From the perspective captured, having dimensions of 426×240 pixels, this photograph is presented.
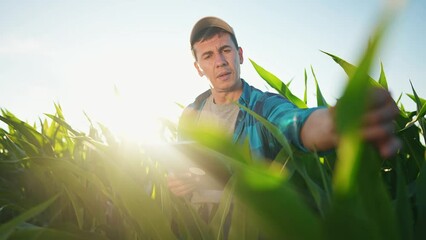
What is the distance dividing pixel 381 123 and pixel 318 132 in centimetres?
11

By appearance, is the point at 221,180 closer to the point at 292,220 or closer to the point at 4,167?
the point at 292,220

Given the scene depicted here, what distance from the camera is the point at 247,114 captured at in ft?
3.00

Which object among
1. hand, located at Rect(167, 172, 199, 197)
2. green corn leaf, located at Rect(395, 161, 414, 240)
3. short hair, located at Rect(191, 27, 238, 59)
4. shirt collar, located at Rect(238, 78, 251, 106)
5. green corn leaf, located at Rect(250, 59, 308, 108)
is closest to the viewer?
green corn leaf, located at Rect(395, 161, 414, 240)

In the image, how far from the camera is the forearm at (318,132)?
26 cm

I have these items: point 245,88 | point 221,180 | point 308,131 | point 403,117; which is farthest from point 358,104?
point 245,88

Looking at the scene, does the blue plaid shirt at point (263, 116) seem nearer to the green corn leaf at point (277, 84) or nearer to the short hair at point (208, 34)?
the green corn leaf at point (277, 84)

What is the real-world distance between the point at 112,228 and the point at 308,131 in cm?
32

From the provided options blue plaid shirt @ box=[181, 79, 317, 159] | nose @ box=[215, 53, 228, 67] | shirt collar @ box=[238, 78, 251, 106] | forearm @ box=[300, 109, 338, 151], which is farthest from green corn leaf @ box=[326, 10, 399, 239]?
nose @ box=[215, 53, 228, 67]

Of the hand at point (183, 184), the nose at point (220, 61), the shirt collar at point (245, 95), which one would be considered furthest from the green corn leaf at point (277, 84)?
the nose at point (220, 61)

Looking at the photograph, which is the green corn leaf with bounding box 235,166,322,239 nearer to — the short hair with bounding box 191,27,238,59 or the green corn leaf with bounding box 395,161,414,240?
the green corn leaf with bounding box 395,161,414,240

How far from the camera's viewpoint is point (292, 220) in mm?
116

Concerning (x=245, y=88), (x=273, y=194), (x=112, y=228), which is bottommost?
(x=112, y=228)

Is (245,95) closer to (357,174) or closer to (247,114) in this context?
(247,114)

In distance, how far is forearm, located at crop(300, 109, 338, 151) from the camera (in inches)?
10.2
